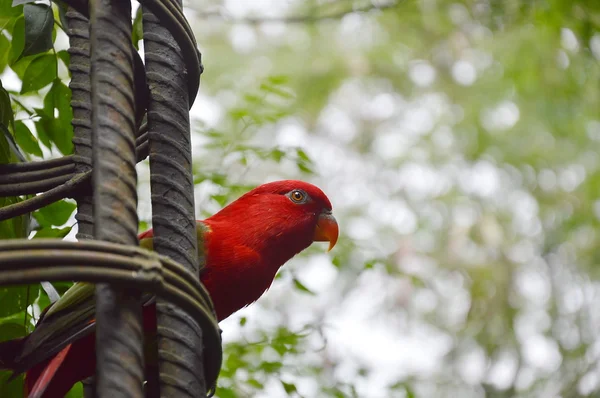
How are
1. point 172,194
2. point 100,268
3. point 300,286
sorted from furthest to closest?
point 300,286, point 172,194, point 100,268

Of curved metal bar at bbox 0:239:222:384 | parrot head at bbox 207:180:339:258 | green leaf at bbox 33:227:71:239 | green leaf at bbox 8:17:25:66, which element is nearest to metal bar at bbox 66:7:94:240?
green leaf at bbox 8:17:25:66

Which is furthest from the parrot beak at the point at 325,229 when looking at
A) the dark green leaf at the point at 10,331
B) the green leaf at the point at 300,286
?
the dark green leaf at the point at 10,331

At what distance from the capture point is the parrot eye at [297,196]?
2.40 m

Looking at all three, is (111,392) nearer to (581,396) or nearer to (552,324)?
(581,396)

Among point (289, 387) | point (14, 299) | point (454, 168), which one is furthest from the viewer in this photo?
point (454, 168)

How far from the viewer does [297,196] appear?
2.42 m

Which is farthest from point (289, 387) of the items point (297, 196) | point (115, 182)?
point (115, 182)

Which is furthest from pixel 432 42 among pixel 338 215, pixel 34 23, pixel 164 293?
pixel 164 293

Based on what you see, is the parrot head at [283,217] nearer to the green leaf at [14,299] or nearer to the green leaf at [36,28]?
the green leaf at [14,299]

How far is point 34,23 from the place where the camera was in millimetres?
1505

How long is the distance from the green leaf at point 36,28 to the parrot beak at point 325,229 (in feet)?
3.76

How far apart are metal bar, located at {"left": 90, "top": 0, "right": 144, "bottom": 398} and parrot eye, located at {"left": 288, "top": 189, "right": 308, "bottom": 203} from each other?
133cm

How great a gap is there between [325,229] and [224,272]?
632 mm

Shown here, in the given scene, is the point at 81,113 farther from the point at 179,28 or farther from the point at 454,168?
the point at 454,168
